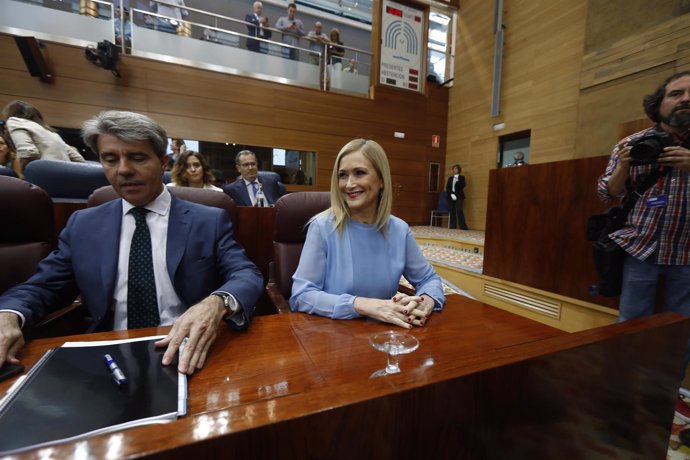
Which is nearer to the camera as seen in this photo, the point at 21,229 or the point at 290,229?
the point at 21,229

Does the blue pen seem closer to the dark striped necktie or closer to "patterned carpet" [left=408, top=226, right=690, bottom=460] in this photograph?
the dark striped necktie

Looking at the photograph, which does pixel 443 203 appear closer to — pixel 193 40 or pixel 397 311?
pixel 193 40

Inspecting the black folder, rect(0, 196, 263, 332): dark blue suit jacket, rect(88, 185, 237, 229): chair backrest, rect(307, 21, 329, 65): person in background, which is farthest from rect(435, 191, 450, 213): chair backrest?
the black folder

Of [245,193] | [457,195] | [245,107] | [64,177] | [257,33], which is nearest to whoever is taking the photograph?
[64,177]

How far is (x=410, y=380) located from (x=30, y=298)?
1103 millimetres

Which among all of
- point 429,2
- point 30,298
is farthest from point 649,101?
point 429,2

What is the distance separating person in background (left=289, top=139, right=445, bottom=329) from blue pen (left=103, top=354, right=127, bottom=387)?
1.73 feet

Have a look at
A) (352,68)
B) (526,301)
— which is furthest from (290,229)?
(352,68)

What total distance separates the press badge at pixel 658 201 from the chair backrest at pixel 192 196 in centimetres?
196

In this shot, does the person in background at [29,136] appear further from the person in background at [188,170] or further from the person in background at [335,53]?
the person in background at [335,53]

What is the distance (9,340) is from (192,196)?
34.9 inches

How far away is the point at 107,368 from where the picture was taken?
64 centimetres

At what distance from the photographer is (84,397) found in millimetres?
546

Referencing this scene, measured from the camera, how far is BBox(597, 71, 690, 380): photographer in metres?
1.33
